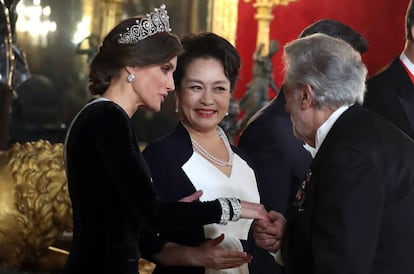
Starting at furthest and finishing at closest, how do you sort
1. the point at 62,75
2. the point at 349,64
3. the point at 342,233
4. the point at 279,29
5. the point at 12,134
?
the point at 279,29
the point at 62,75
the point at 12,134
the point at 349,64
the point at 342,233

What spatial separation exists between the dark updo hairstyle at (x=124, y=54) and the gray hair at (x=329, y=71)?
1.44 feet

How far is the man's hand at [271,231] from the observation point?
2631mm

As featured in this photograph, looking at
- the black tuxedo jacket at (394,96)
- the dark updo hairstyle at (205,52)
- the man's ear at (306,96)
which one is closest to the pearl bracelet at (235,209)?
the man's ear at (306,96)

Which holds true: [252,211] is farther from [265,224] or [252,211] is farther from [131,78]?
[131,78]

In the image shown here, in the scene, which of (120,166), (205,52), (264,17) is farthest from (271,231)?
(264,17)

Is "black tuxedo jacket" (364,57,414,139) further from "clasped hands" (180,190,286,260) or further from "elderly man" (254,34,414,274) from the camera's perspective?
"elderly man" (254,34,414,274)

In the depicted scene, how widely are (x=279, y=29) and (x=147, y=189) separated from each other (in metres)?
8.11

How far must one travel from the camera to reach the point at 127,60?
8.30ft

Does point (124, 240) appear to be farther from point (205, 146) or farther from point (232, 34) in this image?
point (232, 34)

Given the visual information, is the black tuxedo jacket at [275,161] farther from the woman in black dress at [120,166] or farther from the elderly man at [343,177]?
the elderly man at [343,177]

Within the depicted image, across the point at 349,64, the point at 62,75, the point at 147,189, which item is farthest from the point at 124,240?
the point at 62,75

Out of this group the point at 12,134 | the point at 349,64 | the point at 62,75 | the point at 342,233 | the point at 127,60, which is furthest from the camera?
the point at 62,75

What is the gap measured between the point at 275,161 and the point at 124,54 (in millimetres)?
813

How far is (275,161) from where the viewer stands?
3.05 m
